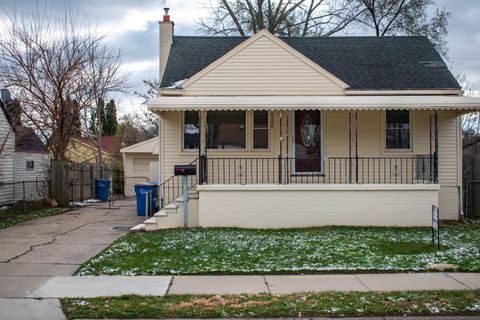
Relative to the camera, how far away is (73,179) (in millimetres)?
20734

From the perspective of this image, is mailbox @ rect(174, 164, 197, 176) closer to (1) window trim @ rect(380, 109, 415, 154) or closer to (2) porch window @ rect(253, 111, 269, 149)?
(2) porch window @ rect(253, 111, 269, 149)

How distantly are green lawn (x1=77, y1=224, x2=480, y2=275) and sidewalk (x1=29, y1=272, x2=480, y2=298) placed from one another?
31cm

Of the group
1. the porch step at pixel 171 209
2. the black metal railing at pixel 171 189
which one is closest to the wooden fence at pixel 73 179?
the black metal railing at pixel 171 189

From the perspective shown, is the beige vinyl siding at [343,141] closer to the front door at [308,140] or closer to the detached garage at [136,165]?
the front door at [308,140]

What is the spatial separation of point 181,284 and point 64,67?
1532 cm

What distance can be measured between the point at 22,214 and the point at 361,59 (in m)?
12.0

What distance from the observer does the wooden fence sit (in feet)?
61.6

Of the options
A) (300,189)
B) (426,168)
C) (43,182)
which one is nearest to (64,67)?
(43,182)

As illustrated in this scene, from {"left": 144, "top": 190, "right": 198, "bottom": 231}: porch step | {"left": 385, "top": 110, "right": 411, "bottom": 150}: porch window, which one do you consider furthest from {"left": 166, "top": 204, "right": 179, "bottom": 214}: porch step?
{"left": 385, "top": 110, "right": 411, "bottom": 150}: porch window

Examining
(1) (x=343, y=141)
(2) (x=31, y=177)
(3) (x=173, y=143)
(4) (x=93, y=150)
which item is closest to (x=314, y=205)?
(1) (x=343, y=141)

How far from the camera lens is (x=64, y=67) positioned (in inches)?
798

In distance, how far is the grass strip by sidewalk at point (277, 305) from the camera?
6012mm

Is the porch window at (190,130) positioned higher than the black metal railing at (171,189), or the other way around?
the porch window at (190,130)

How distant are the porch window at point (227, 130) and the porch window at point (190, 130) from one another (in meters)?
0.40
